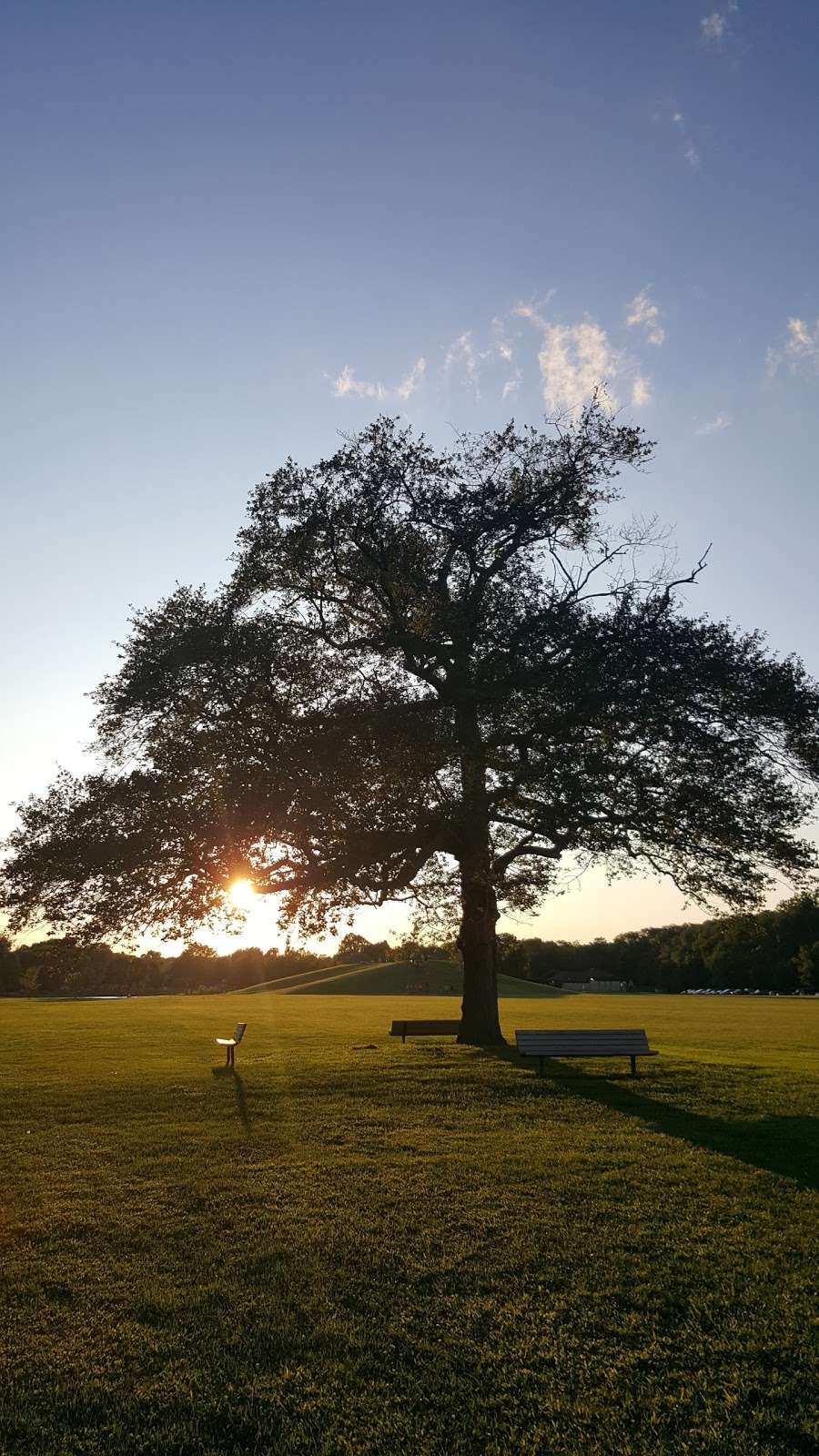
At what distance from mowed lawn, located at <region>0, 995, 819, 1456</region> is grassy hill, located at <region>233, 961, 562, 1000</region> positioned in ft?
267

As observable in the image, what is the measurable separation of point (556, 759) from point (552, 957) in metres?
161

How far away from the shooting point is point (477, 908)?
26266 mm

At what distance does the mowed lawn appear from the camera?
5781 mm

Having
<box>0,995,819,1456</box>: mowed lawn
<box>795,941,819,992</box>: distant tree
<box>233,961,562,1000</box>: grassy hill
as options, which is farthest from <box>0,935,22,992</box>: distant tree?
<box>795,941,819,992</box>: distant tree

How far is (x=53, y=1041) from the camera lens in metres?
33.1

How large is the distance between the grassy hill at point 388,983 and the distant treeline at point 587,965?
11.4ft

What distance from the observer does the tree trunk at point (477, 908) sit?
21891mm

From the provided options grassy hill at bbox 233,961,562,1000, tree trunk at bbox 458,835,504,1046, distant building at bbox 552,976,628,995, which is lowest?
distant building at bbox 552,976,628,995

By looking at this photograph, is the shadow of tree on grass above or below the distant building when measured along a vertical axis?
above

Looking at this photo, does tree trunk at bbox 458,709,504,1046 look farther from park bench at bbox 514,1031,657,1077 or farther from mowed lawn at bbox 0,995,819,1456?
mowed lawn at bbox 0,995,819,1456

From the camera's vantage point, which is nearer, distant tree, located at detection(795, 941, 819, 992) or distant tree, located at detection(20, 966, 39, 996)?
distant tree, located at detection(20, 966, 39, 996)

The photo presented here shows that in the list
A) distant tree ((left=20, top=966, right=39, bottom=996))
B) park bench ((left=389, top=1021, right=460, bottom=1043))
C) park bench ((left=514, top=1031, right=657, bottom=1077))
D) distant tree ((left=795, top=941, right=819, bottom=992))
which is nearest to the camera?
park bench ((left=514, top=1031, right=657, bottom=1077))

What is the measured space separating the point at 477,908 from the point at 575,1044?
7.81 meters

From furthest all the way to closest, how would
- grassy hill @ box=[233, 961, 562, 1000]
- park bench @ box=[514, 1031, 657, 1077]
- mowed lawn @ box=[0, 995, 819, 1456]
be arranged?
1. grassy hill @ box=[233, 961, 562, 1000]
2. park bench @ box=[514, 1031, 657, 1077]
3. mowed lawn @ box=[0, 995, 819, 1456]
